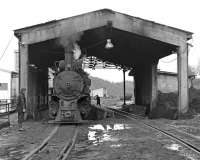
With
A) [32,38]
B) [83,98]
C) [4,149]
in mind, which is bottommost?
[4,149]

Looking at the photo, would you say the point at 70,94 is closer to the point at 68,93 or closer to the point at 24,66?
the point at 68,93

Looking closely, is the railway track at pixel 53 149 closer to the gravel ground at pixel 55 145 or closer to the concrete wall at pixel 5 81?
the gravel ground at pixel 55 145

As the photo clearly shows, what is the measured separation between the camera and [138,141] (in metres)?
11.9

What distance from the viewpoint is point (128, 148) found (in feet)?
34.3

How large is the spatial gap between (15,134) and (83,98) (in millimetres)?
5032

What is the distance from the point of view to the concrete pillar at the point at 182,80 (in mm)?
21922

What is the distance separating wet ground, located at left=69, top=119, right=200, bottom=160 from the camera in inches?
359

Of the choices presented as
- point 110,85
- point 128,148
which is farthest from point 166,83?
point 110,85

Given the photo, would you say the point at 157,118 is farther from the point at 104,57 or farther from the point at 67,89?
the point at 104,57

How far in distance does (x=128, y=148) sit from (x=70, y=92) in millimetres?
8215

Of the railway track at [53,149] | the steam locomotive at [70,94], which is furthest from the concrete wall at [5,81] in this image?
the railway track at [53,149]

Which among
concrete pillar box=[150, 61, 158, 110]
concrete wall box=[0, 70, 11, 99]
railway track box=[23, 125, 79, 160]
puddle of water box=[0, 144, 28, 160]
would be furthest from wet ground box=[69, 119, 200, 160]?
concrete wall box=[0, 70, 11, 99]

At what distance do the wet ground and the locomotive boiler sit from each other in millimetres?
4047

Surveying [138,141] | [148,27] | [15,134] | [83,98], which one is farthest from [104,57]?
[138,141]
